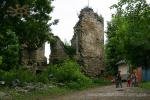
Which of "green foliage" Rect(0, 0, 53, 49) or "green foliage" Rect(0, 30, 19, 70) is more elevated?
"green foliage" Rect(0, 0, 53, 49)

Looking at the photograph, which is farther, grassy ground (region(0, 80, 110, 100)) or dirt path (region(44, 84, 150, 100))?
grassy ground (region(0, 80, 110, 100))

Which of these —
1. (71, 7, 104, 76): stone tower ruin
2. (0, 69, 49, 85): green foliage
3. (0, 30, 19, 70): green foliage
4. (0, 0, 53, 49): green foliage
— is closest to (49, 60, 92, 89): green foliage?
(0, 69, 49, 85): green foliage

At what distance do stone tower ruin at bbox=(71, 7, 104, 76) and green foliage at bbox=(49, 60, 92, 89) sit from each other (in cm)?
762

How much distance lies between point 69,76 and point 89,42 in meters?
11.1

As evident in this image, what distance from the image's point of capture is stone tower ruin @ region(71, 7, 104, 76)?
153ft

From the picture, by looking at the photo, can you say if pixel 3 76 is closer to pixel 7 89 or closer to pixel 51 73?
pixel 7 89

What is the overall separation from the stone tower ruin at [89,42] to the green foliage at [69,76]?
762 centimetres

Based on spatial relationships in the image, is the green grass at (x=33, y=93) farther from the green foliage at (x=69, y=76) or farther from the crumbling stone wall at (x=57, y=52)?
the crumbling stone wall at (x=57, y=52)

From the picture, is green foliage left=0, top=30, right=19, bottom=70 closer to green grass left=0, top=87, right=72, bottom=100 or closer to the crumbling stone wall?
green grass left=0, top=87, right=72, bottom=100

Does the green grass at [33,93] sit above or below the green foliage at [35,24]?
below

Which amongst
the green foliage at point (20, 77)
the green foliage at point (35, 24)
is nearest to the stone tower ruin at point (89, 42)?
the green foliage at point (35, 24)

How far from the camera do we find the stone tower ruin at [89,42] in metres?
46.5

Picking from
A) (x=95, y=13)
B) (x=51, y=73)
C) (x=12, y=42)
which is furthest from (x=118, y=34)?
(x=12, y=42)

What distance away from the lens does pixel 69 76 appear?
3672 cm
